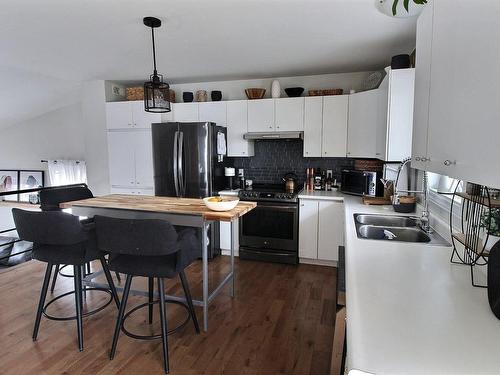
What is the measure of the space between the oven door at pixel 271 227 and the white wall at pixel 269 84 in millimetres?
1598

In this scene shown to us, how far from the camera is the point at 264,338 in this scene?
2.35 m

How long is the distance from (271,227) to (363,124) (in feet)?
5.17

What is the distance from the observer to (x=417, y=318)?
102 centimetres

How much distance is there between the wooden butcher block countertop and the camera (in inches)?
88.1

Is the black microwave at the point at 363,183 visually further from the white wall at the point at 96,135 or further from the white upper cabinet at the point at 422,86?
the white wall at the point at 96,135

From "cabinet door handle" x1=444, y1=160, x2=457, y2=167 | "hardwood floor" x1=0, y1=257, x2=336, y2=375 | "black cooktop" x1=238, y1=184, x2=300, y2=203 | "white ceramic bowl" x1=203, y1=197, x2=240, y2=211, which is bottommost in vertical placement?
"hardwood floor" x1=0, y1=257, x2=336, y2=375

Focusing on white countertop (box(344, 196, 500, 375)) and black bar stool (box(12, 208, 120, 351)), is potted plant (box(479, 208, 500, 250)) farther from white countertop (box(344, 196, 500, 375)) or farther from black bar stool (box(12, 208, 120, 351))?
black bar stool (box(12, 208, 120, 351))

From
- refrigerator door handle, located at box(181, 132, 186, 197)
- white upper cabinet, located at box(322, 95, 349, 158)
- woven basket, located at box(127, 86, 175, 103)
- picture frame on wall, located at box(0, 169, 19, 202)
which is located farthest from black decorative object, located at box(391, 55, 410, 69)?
picture frame on wall, located at box(0, 169, 19, 202)

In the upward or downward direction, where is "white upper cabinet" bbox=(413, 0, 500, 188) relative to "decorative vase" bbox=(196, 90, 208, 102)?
downward

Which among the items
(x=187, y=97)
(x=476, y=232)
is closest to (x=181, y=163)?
(x=187, y=97)

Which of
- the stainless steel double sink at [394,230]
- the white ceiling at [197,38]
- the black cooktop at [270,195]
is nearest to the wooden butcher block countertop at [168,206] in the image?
the stainless steel double sink at [394,230]

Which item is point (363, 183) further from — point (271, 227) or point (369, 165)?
point (271, 227)

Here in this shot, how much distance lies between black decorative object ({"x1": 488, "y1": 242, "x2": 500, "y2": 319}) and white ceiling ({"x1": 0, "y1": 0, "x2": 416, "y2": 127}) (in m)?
1.85

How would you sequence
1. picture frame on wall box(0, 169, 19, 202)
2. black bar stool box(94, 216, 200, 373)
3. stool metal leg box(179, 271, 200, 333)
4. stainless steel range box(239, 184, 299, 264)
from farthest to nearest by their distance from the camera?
picture frame on wall box(0, 169, 19, 202)
stainless steel range box(239, 184, 299, 264)
stool metal leg box(179, 271, 200, 333)
black bar stool box(94, 216, 200, 373)
